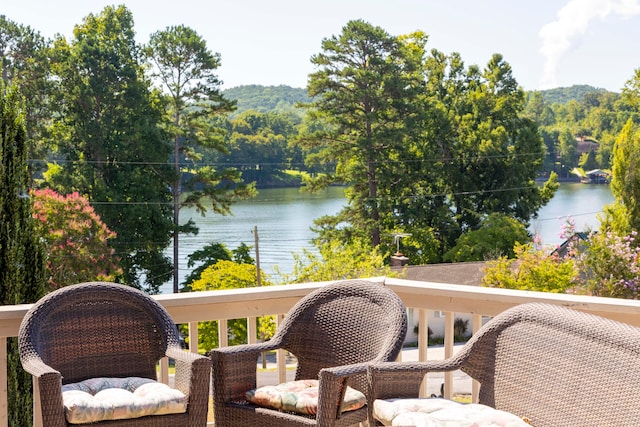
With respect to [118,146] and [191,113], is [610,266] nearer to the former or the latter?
[191,113]

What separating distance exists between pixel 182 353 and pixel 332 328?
59 cm

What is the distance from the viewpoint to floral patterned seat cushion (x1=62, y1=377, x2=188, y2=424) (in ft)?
7.06

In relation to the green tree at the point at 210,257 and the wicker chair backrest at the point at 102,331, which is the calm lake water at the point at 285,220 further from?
the wicker chair backrest at the point at 102,331

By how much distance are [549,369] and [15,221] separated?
5.37 meters

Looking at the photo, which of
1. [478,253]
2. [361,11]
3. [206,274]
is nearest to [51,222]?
[206,274]

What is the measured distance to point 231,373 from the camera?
97.5 inches

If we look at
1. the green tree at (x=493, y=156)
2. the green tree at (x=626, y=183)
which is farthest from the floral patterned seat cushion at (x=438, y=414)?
the green tree at (x=493, y=156)

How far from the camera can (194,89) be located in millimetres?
24891

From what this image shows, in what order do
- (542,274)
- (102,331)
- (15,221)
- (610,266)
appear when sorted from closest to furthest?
(102,331)
(15,221)
(610,266)
(542,274)

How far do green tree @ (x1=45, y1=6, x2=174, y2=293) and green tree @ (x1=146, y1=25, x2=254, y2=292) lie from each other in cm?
54

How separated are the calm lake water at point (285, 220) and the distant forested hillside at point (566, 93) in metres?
9.81

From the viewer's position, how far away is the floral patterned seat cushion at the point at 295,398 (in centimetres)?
232

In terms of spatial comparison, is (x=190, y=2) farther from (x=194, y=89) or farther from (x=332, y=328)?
(x=332, y=328)

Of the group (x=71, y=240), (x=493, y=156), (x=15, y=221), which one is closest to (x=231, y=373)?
(x=15, y=221)
